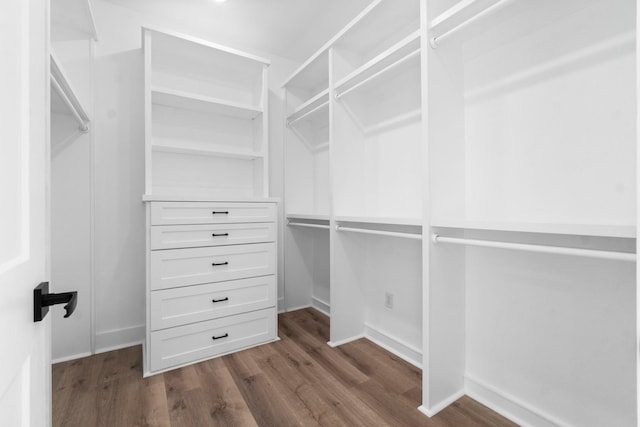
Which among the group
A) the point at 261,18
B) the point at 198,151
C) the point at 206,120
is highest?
the point at 261,18

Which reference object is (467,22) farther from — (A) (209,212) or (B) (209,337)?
(B) (209,337)

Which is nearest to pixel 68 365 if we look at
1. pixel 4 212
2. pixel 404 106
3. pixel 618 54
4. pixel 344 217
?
pixel 344 217

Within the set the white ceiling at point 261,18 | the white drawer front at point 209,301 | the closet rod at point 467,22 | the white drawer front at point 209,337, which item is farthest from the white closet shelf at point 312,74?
the white drawer front at point 209,337

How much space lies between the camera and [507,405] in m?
1.42

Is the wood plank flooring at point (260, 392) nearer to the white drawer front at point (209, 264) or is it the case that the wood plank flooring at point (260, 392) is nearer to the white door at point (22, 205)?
the white drawer front at point (209, 264)

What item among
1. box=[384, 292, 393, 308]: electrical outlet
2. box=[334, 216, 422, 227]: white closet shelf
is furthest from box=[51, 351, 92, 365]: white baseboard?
box=[384, 292, 393, 308]: electrical outlet

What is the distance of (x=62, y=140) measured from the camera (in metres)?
1.94

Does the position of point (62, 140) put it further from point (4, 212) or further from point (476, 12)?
point (476, 12)

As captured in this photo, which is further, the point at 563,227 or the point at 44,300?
the point at 563,227

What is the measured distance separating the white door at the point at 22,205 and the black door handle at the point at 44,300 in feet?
0.04

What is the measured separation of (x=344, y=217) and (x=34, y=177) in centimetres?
163

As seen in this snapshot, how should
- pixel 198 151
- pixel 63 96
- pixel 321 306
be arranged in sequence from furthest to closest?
pixel 321 306 < pixel 198 151 < pixel 63 96

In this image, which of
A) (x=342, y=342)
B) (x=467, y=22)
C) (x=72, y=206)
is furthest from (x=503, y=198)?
(x=72, y=206)

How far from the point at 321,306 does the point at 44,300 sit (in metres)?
2.47
